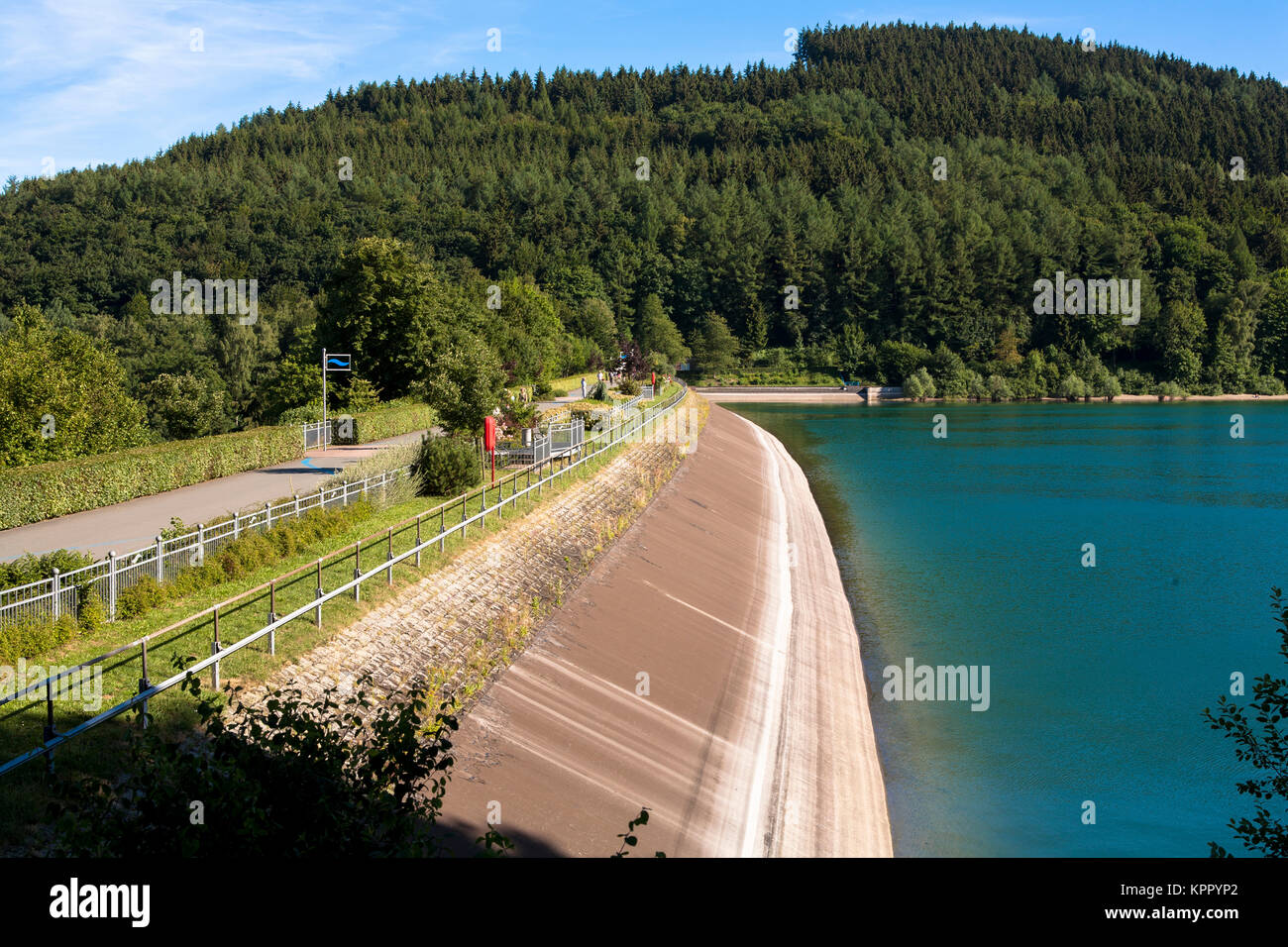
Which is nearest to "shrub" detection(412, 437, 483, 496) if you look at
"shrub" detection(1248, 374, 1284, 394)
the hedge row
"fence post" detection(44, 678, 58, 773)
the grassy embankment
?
the grassy embankment

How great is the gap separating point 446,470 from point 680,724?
1223 centimetres

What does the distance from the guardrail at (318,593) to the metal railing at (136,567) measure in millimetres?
1443

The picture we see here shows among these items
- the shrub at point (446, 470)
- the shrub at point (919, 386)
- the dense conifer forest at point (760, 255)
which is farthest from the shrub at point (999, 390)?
the shrub at point (446, 470)

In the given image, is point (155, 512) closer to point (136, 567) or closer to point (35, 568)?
point (136, 567)

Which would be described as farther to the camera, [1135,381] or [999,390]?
[1135,381]

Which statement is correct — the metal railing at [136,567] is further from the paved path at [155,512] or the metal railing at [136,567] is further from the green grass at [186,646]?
the paved path at [155,512]

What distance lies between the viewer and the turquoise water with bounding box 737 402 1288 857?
19234mm

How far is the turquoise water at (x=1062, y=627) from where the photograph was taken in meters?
19.2

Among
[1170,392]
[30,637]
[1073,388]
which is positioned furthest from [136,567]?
[1170,392]

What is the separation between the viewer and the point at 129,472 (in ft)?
90.1

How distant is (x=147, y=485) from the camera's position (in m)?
28.3

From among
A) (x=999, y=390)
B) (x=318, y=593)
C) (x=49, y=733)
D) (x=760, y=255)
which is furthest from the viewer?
(x=760, y=255)
